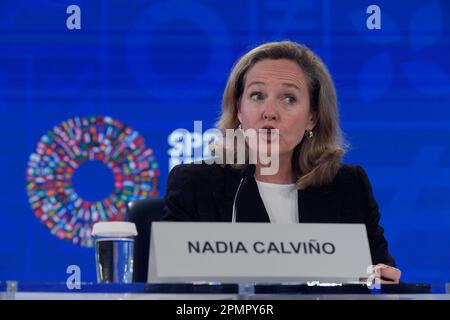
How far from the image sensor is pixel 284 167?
2328 mm

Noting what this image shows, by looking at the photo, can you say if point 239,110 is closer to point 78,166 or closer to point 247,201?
point 247,201

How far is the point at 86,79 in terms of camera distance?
3.87 meters

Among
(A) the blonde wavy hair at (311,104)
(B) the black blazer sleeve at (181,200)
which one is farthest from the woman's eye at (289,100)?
(B) the black blazer sleeve at (181,200)

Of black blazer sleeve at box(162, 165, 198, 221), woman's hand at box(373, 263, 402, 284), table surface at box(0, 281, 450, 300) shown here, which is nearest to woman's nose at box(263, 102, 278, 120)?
black blazer sleeve at box(162, 165, 198, 221)

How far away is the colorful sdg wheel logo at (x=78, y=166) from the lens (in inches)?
148

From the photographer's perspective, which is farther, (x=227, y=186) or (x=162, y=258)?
(x=227, y=186)

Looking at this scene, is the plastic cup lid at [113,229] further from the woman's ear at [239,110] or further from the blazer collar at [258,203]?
the woman's ear at [239,110]

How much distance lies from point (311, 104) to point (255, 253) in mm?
1303

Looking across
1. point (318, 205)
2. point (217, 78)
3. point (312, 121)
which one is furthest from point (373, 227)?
point (217, 78)

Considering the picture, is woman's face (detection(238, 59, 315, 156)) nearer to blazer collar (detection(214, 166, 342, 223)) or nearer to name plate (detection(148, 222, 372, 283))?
blazer collar (detection(214, 166, 342, 223))

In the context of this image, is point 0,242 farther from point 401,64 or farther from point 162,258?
point 162,258

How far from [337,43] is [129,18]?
1.03 m

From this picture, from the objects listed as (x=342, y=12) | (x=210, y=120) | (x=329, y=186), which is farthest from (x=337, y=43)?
(x=329, y=186)

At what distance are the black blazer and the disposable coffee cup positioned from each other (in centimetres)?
52
